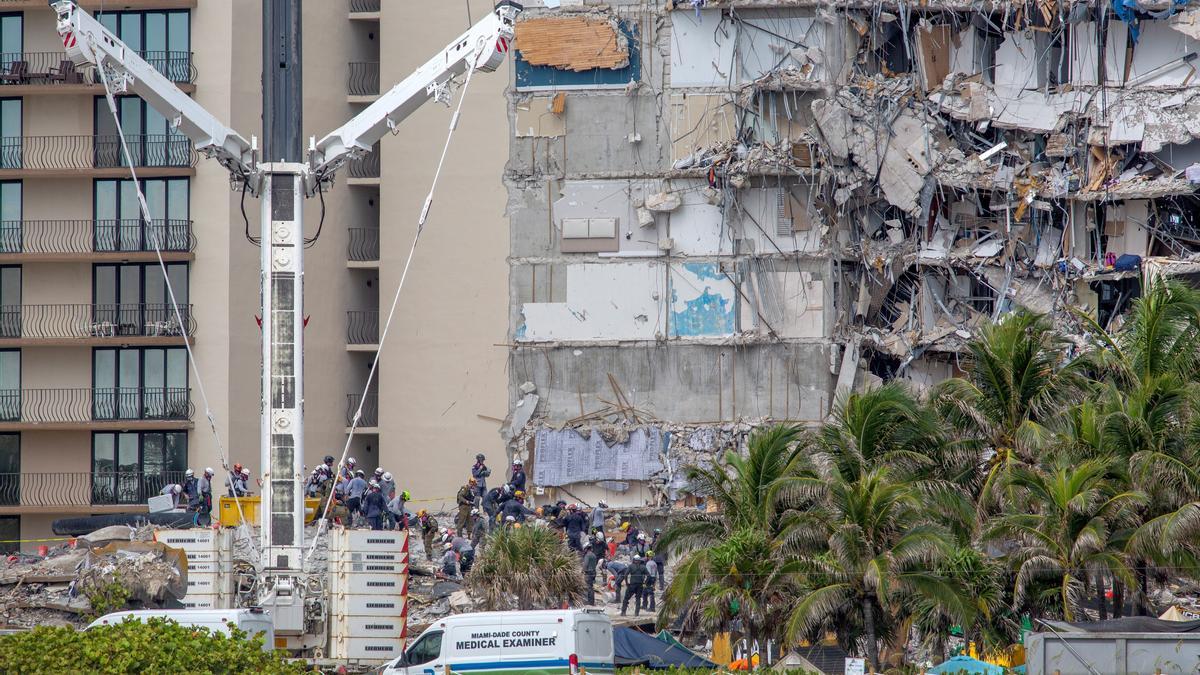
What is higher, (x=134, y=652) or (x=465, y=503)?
(x=465, y=503)

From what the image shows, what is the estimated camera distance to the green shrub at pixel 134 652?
2491 cm

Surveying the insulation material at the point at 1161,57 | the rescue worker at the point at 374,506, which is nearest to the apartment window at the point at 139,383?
the rescue worker at the point at 374,506

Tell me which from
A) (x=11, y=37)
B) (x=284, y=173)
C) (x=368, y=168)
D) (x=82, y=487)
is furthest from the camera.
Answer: (x=368, y=168)

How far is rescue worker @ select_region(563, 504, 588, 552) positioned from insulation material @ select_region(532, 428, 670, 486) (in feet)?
30.7

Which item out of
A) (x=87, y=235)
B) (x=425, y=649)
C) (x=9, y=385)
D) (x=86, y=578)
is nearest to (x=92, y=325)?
(x=87, y=235)

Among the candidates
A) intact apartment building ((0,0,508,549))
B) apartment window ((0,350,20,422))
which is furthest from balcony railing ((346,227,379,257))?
apartment window ((0,350,20,422))

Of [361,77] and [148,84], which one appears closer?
[148,84]

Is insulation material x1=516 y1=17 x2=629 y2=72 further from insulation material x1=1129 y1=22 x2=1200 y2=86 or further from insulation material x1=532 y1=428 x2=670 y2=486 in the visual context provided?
insulation material x1=1129 y1=22 x2=1200 y2=86

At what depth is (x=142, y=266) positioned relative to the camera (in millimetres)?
55844

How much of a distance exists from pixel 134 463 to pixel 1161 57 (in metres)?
30.3

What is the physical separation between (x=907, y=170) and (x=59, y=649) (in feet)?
105

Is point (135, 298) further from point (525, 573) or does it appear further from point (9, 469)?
point (525, 573)

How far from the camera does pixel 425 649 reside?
3178cm

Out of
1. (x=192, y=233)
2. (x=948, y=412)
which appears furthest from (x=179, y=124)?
(x=192, y=233)
